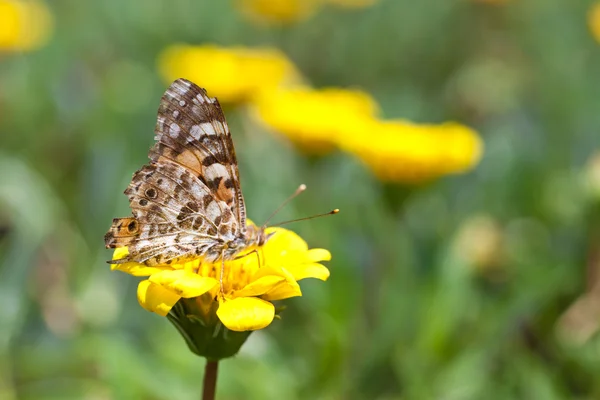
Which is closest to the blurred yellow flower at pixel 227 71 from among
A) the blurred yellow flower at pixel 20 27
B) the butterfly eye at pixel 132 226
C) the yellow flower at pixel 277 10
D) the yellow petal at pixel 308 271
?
the blurred yellow flower at pixel 20 27

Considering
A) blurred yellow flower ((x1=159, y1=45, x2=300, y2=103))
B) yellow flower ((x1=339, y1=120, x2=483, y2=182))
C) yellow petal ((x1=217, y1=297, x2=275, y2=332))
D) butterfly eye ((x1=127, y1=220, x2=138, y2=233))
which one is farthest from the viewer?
blurred yellow flower ((x1=159, y1=45, x2=300, y2=103))

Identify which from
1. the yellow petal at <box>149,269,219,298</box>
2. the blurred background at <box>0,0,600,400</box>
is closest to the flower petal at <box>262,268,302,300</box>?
the yellow petal at <box>149,269,219,298</box>

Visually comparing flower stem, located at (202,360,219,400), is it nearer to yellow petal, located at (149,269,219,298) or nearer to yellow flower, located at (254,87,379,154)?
yellow petal, located at (149,269,219,298)

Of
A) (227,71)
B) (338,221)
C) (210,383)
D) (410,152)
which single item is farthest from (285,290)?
(227,71)

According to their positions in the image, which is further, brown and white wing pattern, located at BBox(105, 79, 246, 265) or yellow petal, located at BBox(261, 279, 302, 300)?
brown and white wing pattern, located at BBox(105, 79, 246, 265)

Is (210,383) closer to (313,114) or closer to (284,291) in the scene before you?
(284,291)

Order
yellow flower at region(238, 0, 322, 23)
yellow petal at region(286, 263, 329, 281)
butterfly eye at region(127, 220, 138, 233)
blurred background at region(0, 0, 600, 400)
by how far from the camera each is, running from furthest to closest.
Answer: yellow flower at region(238, 0, 322, 23), blurred background at region(0, 0, 600, 400), butterfly eye at region(127, 220, 138, 233), yellow petal at region(286, 263, 329, 281)

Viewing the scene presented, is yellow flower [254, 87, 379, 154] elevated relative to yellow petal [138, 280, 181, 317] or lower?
elevated

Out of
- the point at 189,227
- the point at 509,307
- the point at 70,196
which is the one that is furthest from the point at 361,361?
the point at 70,196
